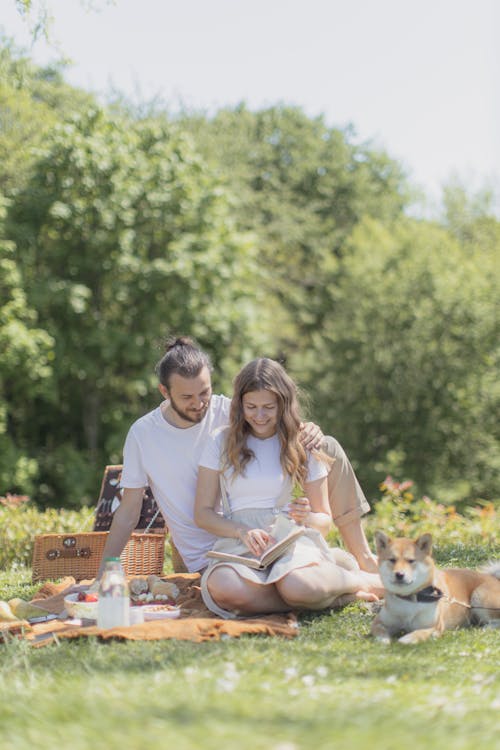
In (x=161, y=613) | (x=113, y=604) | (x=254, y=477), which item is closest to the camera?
(x=113, y=604)

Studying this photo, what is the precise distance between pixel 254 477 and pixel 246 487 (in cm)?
6

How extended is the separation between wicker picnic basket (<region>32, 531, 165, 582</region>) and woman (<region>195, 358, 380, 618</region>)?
1.24 metres

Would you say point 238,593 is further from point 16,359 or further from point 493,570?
point 16,359

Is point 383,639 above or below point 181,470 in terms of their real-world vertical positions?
below

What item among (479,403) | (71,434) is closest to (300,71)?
(479,403)

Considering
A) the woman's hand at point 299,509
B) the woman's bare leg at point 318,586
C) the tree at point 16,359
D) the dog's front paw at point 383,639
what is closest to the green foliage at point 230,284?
the tree at point 16,359

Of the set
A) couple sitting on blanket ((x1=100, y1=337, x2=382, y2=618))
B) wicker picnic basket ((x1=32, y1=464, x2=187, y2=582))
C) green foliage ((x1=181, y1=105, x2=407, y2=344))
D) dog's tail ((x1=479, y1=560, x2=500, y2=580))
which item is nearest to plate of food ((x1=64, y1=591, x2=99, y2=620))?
couple sitting on blanket ((x1=100, y1=337, x2=382, y2=618))

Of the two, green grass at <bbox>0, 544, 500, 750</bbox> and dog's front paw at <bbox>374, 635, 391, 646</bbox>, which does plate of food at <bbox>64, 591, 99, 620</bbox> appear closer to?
green grass at <bbox>0, 544, 500, 750</bbox>

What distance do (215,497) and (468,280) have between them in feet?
49.4

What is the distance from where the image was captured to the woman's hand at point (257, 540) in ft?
15.0

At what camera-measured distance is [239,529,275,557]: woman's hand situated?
4.57m

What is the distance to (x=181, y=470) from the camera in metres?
5.26

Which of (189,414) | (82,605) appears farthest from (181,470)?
(82,605)

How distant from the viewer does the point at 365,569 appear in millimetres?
5484
